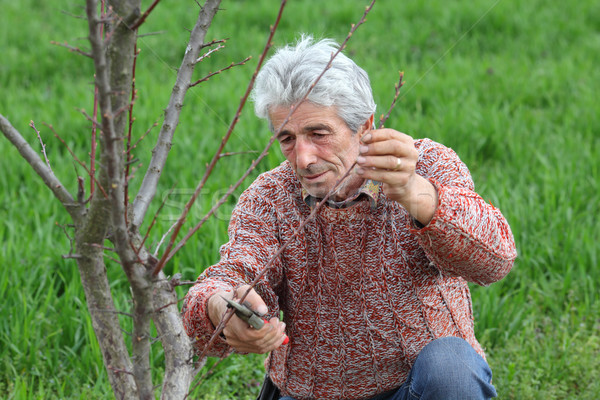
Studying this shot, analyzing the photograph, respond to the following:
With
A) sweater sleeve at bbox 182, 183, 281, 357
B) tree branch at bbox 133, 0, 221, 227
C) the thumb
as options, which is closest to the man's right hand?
the thumb

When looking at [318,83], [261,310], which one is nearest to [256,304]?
[261,310]

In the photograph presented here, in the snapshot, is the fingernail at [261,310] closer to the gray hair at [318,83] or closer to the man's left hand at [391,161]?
the man's left hand at [391,161]

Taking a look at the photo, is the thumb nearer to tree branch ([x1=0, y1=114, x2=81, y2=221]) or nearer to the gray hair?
tree branch ([x1=0, y1=114, x2=81, y2=221])

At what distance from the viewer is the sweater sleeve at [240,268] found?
5.41 feet

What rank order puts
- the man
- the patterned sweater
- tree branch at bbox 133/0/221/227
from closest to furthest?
tree branch at bbox 133/0/221/227 → the man → the patterned sweater

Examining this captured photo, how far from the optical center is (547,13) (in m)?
7.07

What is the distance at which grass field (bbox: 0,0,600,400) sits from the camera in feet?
8.65

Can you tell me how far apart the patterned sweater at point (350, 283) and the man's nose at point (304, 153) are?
15cm

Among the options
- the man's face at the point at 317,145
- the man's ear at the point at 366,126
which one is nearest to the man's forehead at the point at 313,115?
the man's face at the point at 317,145

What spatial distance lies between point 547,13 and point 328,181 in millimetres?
6085

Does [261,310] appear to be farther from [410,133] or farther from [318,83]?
[410,133]

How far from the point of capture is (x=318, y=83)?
1787mm

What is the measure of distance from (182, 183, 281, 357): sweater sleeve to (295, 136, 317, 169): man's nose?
20cm

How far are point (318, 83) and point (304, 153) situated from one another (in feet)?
0.61
